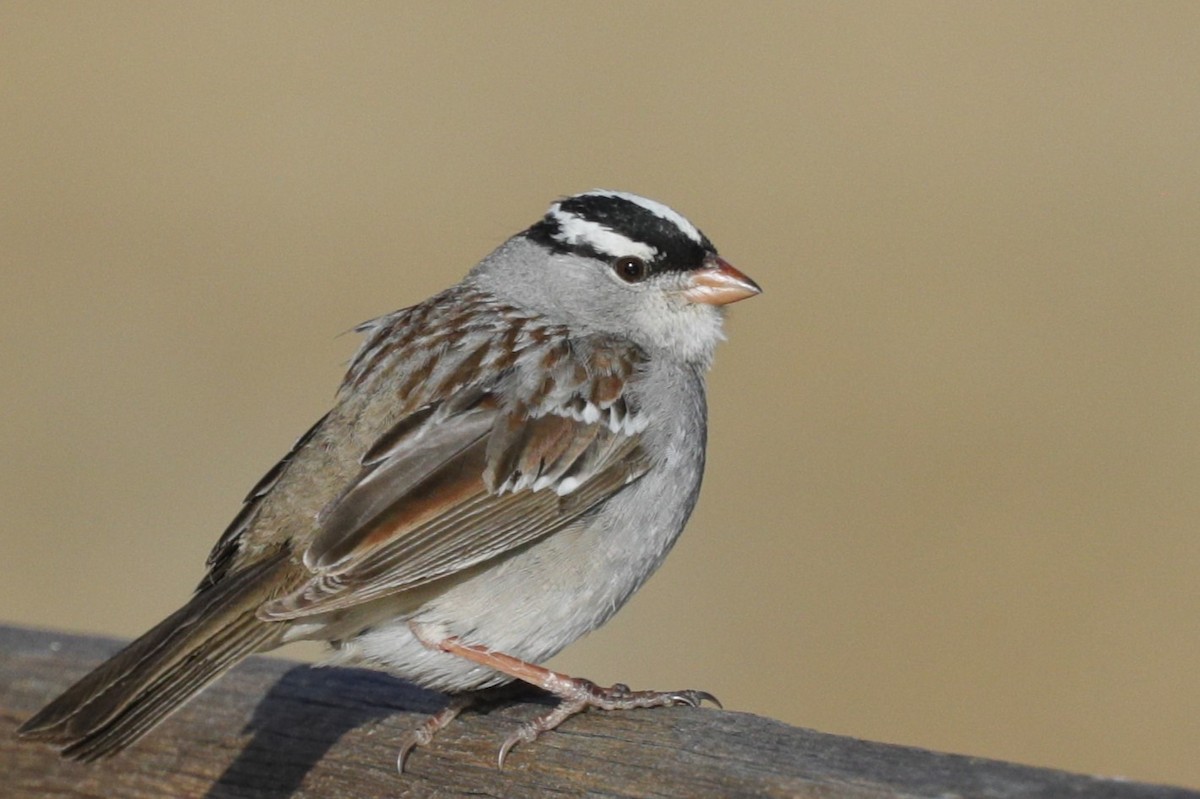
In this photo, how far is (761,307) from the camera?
9.96 meters

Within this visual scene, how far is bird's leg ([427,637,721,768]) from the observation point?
3234 millimetres

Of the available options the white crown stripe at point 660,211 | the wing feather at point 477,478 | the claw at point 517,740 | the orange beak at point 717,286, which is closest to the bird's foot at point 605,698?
the claw at point 517,740

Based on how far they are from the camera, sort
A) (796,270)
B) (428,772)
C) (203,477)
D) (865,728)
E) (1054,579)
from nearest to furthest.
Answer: (428,772) → (865,728) → (1054,579) → (203,477) → (796,270)

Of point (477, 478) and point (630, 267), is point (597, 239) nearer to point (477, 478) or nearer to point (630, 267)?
point (630, 267)

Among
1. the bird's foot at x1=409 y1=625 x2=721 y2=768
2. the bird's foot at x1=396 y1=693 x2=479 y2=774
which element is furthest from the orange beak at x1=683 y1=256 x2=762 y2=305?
the bird's foot at x1=396 y1=693 x2=479 y2=774

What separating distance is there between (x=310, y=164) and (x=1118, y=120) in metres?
5.49

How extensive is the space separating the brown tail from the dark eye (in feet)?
4.54

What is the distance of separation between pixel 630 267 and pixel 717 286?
0.73ft

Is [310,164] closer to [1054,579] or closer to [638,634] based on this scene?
[638,634]

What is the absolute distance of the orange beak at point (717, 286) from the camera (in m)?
4.35

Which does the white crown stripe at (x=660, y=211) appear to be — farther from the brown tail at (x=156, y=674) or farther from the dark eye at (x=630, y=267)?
the brown tail at (x=156, y=674)

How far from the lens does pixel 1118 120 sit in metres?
11.9

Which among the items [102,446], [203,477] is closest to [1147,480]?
[203,477]

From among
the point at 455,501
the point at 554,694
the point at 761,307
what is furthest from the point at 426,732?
the point at 761,307
